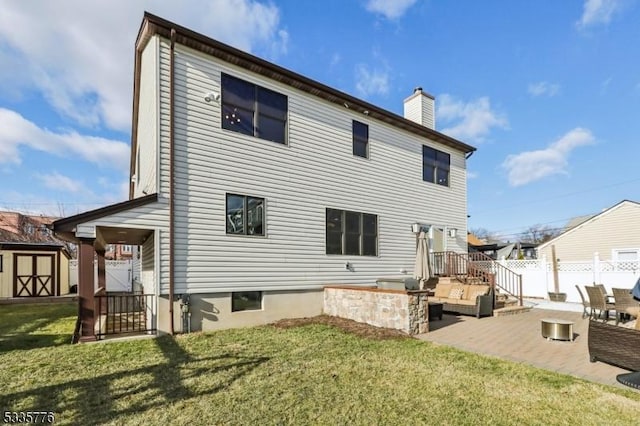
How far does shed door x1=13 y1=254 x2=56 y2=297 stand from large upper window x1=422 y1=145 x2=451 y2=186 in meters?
19.7

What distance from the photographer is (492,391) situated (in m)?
4.38

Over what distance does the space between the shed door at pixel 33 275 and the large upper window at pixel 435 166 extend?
19.7 meters

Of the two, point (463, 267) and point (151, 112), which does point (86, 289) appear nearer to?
point (151, 112)

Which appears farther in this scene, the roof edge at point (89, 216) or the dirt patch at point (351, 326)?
the dirt patch at point (351, 326)

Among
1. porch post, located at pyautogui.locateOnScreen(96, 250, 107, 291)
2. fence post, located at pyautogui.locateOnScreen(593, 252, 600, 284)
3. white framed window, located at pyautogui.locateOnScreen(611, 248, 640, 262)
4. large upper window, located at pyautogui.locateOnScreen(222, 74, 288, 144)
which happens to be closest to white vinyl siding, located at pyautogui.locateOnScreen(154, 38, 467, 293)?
large upper window, located at pyautogui.locateOnScreen(222, 74, 288, 144)

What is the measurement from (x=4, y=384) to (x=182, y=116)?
230 inches

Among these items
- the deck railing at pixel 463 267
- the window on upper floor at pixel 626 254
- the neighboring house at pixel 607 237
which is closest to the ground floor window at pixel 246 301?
the deck railing at pixel 463 267

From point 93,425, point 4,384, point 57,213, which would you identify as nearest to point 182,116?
point 4,384

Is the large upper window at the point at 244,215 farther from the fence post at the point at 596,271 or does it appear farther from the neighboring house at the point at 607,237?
the neighboring house at the point at 607,237

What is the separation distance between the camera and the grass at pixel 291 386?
3.69 metres

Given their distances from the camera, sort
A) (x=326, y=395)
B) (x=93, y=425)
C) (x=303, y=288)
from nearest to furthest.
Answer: (x=93, y=425), (x=326, y=395), (x=303, y=288)

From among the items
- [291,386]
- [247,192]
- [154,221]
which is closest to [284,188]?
[247,192]

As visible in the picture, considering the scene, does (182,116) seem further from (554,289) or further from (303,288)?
(554,289)

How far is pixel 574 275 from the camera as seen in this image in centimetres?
1422
